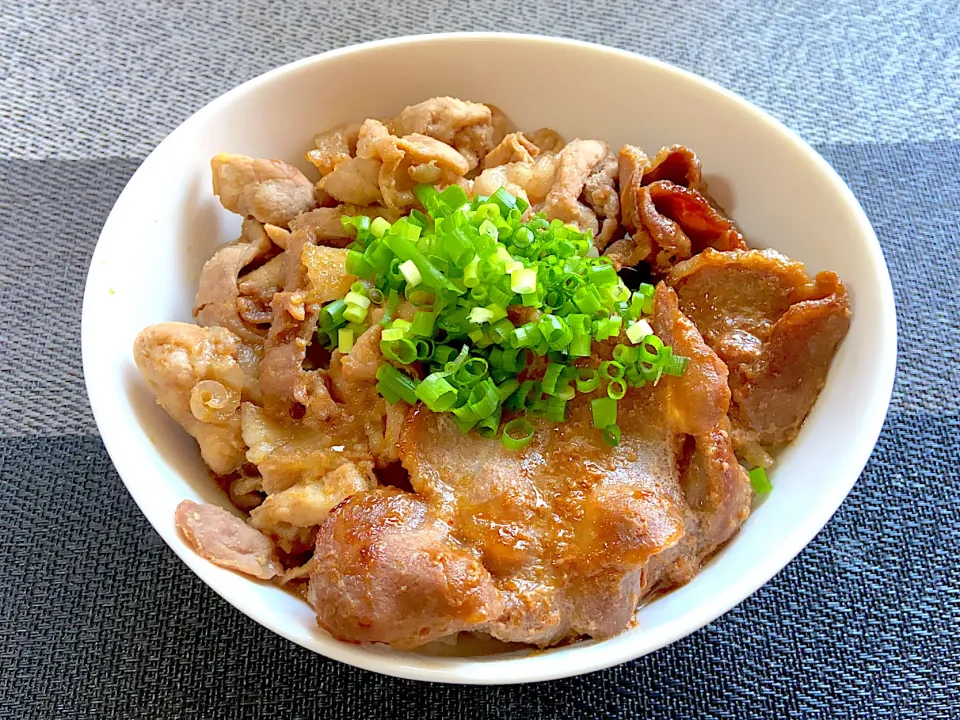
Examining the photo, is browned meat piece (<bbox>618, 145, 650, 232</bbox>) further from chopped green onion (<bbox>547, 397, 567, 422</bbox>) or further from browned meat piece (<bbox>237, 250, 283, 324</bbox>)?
browned meat piece (<bbox>237, 250, 283, 324</bbox>)

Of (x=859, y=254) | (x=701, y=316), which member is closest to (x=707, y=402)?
(x=701, y=316)

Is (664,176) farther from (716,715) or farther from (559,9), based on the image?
(716,715)

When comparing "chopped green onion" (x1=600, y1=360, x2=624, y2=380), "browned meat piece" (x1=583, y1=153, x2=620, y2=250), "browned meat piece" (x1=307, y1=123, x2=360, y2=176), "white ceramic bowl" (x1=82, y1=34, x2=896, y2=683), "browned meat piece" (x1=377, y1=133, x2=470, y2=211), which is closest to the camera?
"white ceramic bowl" (x1=82, y1=34, x2=896, y2=683)

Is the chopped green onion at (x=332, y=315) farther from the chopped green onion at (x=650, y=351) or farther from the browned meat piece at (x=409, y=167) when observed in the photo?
the chopped green onion at (x=650, y=351)

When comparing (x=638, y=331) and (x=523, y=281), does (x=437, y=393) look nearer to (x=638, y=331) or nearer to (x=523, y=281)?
(x=523, y=281)

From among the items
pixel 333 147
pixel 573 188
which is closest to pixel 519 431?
pixel 573 188

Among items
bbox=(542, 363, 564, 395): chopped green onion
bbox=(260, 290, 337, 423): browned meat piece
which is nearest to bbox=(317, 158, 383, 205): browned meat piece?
bbox=(260, 290, 337, 423): browned meat piece

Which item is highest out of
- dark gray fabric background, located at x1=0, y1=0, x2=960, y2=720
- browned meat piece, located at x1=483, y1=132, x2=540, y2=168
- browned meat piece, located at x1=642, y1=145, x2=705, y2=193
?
browned meat piece, located at x1=642, y1=145, x2=705, y2=193
